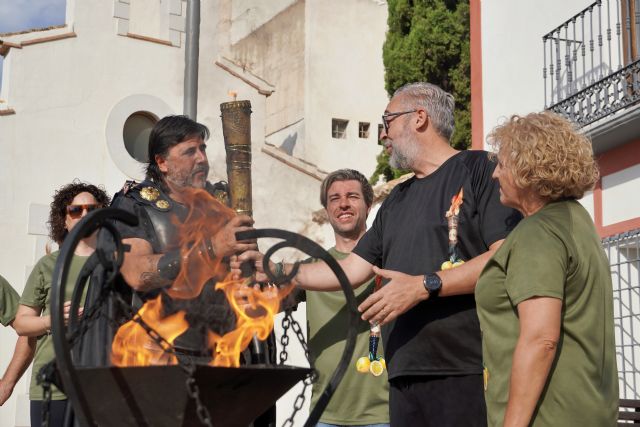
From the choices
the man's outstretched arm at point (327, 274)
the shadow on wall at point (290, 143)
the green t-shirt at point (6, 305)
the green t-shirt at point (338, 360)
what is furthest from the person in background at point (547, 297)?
the shadow on wall at point (290, 143)

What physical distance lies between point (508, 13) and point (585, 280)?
8853 mm

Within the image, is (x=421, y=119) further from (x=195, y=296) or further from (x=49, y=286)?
(x=49, y=286)

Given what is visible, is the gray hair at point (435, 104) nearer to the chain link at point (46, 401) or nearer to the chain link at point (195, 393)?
the chain link at point (195, 393)

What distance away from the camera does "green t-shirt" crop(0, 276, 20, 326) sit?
6.20 metres

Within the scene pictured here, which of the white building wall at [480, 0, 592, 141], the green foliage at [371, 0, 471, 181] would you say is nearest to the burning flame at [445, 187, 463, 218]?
the white building wall at [480, 0, 592, 141]

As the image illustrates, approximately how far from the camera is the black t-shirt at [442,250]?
3.75 metres

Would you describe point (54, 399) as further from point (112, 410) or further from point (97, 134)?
point (97, 134)

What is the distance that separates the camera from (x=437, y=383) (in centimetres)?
373

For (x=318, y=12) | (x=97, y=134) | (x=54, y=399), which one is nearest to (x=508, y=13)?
(x=97, y=134)

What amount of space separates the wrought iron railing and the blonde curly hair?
5.83 meters

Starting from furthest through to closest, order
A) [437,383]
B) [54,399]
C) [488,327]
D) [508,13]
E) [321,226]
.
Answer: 1. [321,226]
2. [508,13]
3. [54,399]
4. [437,383]
5. [488,327]

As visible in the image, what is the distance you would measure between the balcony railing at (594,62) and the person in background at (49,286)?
544 cm

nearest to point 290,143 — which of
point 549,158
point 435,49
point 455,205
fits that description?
point 435,49

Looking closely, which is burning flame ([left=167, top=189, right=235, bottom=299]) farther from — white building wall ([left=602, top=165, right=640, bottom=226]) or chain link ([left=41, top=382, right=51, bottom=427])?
white building wall ([left=602, top=165, right=640, bottom=226])
